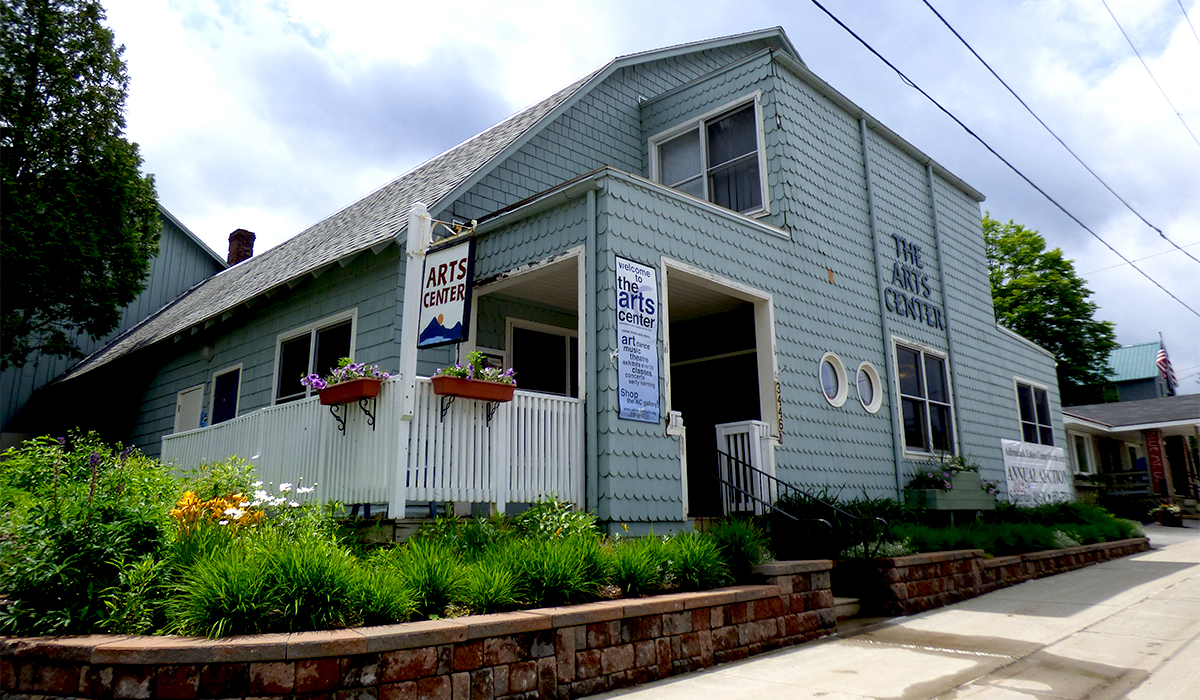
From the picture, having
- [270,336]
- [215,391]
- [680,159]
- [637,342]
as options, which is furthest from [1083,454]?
[215,391]

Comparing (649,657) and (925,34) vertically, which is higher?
(925,34)

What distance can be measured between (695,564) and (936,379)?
27.4ft

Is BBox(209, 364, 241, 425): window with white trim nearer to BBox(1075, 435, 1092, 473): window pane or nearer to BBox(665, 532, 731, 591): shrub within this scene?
BBox(665, 532, 731, 591): shrub

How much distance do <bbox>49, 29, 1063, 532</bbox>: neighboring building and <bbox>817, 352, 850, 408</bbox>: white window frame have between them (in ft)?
0.15

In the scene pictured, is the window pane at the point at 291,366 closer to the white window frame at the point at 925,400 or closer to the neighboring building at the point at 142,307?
the neighboring building at the point at 142,307

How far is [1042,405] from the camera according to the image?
1592 cm

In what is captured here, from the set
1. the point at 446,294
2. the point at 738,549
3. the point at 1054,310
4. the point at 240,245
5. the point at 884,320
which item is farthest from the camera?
the point at 1054,310

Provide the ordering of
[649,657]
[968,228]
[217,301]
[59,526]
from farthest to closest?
[968,228]
[217,301]
[649,657]
[59,526]

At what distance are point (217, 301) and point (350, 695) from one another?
1144 centimetres

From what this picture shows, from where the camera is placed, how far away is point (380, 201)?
1245cm

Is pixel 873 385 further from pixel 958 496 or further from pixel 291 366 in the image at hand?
pixel 291 366

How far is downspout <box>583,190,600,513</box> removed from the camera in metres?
6.78

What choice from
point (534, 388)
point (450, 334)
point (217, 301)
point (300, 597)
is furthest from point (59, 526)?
point (217, 301)

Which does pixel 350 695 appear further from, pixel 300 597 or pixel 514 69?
pixel 514 69
